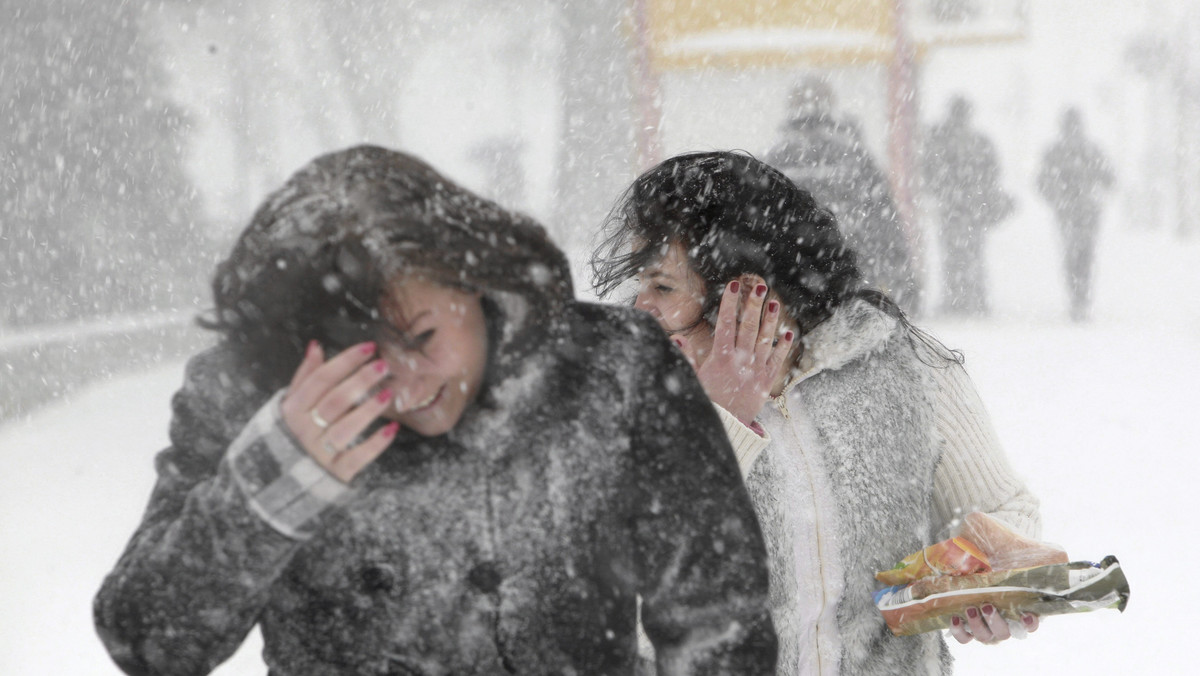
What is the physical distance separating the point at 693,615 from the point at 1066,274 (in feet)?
31.5

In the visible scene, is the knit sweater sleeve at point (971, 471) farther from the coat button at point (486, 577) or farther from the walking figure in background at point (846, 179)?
the walking figure in background at point (846, 179)

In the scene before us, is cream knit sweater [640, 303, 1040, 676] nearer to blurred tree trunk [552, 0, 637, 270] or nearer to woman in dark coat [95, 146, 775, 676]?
woman in dark coat [95, 146, 775, 676]

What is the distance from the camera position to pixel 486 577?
35.8 inches

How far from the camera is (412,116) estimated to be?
9.23 m

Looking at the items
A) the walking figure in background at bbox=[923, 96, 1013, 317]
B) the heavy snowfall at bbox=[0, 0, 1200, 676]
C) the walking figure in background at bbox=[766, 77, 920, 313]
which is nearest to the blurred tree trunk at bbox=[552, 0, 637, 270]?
the heavy snowfall at bbox=[0, 0, 1200, 676]

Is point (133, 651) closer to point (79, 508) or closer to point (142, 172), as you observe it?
point (79, 508)

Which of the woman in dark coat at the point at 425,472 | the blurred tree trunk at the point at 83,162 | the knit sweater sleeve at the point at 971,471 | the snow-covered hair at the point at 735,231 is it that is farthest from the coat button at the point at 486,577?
the blurred tree trunk at the point at 83,162

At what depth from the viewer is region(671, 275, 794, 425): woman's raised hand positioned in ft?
4.22

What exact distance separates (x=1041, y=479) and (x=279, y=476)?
4740 mm

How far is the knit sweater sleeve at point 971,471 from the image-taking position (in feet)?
4.72

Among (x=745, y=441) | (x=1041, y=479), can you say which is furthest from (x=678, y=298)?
(x=1041, y=479)

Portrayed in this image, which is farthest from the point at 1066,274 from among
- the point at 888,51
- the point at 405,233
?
the point at 405,233

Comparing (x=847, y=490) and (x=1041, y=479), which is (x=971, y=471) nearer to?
(x=847, y=490)

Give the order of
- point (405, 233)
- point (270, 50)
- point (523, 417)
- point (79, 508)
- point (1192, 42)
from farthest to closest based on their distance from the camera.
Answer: point (1192, 42)
point (270, 50)
point (79, 508)
point (523, 417)
point (405, 233)
